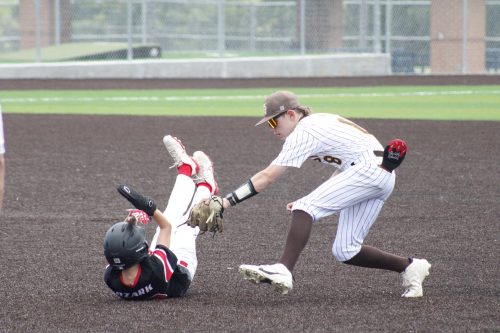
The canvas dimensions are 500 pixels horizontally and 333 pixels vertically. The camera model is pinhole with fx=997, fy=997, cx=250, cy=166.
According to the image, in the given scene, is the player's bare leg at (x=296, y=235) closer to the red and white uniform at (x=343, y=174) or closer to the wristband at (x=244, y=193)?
the red and white uniform at (x=343, y=174)

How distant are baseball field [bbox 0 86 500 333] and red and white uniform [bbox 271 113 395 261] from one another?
51cm

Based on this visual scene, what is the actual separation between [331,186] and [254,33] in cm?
3036

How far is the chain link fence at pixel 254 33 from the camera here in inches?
1371

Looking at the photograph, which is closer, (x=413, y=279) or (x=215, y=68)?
(x=413, y=279)

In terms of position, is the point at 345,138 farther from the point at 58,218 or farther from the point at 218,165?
the point at 218,165

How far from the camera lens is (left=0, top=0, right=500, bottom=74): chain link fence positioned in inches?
1371

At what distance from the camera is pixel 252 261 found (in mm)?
8422

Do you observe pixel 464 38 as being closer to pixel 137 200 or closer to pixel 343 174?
pixel 343 174

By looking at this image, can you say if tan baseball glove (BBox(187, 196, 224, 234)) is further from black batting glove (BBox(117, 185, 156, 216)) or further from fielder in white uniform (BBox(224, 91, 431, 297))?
black batting glove (BBox(117, 185, 156, 216))

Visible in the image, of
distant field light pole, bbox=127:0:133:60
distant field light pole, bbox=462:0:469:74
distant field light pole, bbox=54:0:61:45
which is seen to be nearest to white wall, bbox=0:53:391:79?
distant field light pole, bbox=127:0:133:60

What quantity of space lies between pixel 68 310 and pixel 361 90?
23220mm

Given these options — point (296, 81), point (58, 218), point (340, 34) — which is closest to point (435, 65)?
point (340, 34)

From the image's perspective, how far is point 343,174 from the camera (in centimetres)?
693

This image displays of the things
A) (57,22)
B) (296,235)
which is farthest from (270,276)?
(57,22)
